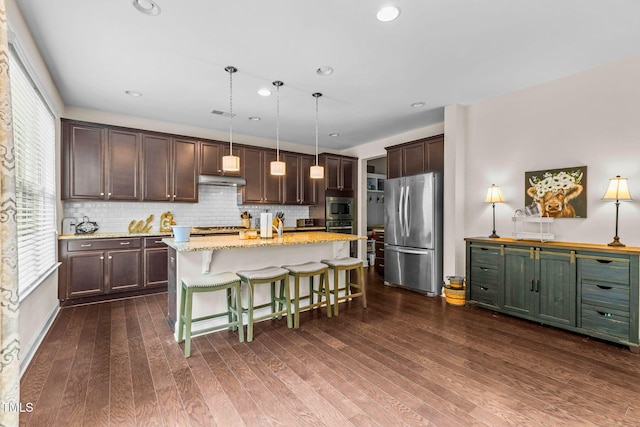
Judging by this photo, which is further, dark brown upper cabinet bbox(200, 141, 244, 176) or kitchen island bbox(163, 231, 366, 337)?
dark brown upper cabinet bbox(200, 141, 244, 176)

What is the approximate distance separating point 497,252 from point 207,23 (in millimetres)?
3843

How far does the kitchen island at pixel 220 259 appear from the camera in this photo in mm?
3047

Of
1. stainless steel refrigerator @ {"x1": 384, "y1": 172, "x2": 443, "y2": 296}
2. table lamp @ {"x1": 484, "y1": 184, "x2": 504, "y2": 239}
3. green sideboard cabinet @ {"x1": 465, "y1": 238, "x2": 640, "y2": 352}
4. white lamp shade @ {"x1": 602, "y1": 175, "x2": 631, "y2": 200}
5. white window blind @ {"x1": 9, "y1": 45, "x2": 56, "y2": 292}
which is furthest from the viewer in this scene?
stainless steel refrigerator @ {"x1": 384, "y1": 172, "x2": 443, "y2": 296}

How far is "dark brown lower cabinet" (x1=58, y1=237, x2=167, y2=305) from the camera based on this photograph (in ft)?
A: 13.1

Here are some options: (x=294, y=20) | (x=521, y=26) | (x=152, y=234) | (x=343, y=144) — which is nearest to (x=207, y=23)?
(x=294, y=20)

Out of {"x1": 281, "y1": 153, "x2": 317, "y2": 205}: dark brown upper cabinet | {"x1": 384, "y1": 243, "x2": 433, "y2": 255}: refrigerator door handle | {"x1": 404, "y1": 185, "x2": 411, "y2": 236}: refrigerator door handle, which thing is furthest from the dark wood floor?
{"x1": 281, "y1": 153, "x2": 317, "y2": 205}: dark brown upper cabinet

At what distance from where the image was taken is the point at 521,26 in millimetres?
2521

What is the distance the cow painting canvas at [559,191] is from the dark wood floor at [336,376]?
4.39 ft

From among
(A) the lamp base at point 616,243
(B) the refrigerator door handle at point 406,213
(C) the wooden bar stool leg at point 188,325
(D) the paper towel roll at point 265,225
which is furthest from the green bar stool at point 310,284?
(A) the lamp base at point 616,243

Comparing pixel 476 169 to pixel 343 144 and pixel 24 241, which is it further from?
pixel 24 241

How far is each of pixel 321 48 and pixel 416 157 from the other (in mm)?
2789

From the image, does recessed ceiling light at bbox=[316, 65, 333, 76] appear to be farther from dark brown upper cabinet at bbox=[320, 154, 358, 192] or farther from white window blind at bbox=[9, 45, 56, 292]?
dark brown upper cabinet at bbox=[320, 154, 358, 192]

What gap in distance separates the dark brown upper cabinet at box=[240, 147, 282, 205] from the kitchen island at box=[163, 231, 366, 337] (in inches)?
91.0

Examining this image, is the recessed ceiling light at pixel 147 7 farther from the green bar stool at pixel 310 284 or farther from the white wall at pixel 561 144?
the white wall at pixel 561 144
